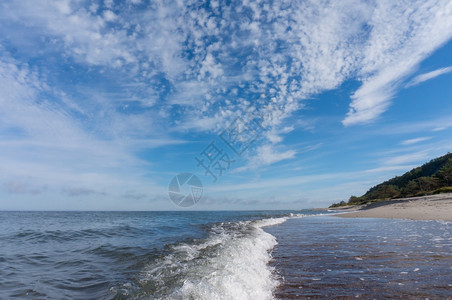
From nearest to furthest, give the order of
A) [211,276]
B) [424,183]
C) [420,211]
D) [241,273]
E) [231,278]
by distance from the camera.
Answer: [231,278] → [211,276] → [241,273] → [420,211] → [424,183]

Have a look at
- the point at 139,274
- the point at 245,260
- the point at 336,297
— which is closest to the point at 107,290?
the point at 139,274

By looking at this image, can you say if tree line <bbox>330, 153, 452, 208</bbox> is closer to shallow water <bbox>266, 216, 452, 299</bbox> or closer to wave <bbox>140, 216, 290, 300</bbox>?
shallow water <bbox>266, 216, 452, 299</bbox>

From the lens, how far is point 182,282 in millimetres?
6066

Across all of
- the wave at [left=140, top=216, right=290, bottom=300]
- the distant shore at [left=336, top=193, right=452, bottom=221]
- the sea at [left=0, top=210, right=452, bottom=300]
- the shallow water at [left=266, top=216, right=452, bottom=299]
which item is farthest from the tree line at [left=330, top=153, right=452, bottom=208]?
the wave at [left=140, top=216, right=290, bottom=300]

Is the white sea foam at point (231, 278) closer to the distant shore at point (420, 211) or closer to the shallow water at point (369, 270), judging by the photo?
the shallow water at point (369, 270)

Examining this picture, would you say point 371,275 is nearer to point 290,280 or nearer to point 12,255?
point 290,280

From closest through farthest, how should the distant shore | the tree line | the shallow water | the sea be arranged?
the shallow water
the sea
the distant shore
the tree line

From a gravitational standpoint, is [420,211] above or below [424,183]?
below

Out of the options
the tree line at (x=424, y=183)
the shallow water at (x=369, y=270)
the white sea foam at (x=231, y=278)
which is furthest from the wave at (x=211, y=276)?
the tree line at (x=424, y=183)

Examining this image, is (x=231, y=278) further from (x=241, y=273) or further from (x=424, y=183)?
(x=424, y=183)

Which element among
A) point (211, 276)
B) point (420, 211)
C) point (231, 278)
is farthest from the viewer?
point (420, 211)

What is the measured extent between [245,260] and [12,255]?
9.26 meters

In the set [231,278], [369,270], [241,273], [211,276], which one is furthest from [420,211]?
[211,276]

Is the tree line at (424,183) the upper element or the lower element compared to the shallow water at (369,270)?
upper
